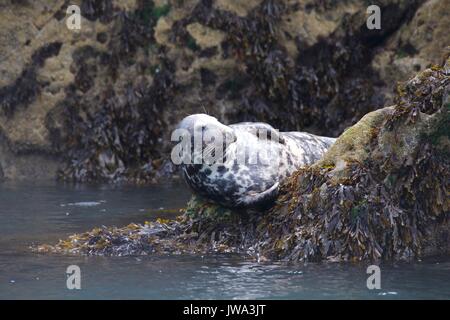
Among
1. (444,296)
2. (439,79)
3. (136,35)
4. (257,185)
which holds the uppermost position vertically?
(136,35)

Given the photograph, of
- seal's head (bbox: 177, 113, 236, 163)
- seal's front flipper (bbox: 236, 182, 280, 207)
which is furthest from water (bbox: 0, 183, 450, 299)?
seal's head (bbox: 177, 113, 236, 163)

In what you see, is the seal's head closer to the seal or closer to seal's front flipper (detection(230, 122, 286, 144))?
the seal

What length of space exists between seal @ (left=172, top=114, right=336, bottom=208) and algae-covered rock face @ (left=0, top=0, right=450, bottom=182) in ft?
15.1

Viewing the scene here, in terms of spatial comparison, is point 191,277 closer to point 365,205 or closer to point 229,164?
point 229,164

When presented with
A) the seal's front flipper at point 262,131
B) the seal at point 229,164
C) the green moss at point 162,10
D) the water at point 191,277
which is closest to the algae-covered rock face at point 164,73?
the green moss at point 162,10

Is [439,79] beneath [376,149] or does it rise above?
above

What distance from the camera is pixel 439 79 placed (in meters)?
7.25

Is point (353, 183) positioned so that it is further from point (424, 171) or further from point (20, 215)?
point (20, 215)

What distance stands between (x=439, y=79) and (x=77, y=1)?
6.86 meters

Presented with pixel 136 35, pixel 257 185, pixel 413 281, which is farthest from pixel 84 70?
pixel 413 281

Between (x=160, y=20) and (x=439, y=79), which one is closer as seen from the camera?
(x=439, y=79)

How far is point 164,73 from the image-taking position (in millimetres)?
12633

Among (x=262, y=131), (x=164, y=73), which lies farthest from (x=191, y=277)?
(x=164, y=73)

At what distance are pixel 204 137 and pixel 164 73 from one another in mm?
5336
